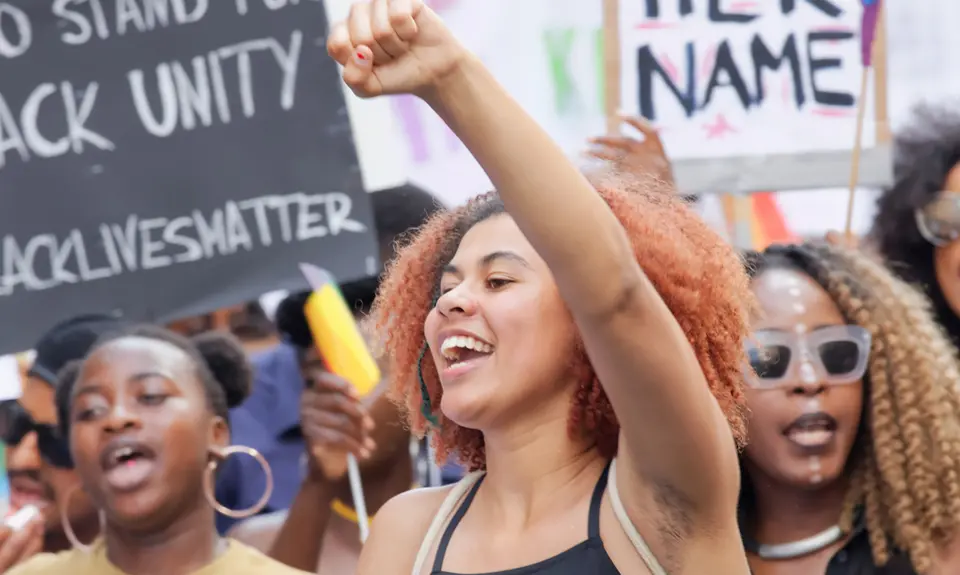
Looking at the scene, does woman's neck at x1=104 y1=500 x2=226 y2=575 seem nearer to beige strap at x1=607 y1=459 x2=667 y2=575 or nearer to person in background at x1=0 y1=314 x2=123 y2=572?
person in background at x1=0 y1=314 x2=123 y2=572

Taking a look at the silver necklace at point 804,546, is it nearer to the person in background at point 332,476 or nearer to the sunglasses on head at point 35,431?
the person in background at point 332,476

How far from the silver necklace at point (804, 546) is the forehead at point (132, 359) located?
1.43 meters

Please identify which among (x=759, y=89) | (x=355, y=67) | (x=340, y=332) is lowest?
(x=340, y=332)

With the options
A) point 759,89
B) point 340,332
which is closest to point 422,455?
point 340,332

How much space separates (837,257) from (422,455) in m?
1.24

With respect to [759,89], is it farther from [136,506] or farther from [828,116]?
[136,506]

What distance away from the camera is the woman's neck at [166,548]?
337 centimetres

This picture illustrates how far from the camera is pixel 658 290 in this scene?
223 centimetres

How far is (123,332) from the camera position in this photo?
361 cm

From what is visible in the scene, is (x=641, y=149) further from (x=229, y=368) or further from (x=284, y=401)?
(x=284, y=401)

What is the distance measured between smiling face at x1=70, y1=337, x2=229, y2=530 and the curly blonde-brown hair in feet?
4.45

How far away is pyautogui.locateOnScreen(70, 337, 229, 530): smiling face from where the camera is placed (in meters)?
3.34

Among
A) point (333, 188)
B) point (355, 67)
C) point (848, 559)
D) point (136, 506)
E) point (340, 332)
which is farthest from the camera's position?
point (333, 188)

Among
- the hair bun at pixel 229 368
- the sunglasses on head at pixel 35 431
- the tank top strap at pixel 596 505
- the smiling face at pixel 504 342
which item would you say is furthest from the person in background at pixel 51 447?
the tank top strap at pixel 596 505
